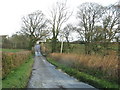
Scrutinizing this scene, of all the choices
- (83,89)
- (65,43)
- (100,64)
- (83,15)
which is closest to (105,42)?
(100,64)

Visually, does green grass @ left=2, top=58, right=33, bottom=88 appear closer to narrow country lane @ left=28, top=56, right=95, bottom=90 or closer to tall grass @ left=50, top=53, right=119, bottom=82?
narrow country lane @ left=28, top=56, right=95, bottom=90

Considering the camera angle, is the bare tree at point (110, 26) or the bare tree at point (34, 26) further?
the bare tree at point (34, 26)

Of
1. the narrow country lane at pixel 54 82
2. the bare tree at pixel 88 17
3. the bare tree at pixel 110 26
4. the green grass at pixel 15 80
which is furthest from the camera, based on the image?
the bare tree at pixel 88 17

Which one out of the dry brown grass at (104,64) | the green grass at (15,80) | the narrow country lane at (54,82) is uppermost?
the dry brown grass at (104,64)

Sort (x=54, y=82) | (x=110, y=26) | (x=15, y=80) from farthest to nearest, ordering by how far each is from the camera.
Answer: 1. (x=110, y=26)
2. (x=54, y=82)
3. (x=15, y=80)

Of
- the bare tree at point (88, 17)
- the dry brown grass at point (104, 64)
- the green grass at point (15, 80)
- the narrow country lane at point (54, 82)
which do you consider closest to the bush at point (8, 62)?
the green grass at point (15, 80)

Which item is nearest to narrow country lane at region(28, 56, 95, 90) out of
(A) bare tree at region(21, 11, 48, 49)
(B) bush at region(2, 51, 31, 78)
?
(B) bush at region(2, 51, 31, 78)

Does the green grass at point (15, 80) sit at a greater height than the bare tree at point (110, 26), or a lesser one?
lesser

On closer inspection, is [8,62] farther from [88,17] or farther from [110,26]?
[88,17]

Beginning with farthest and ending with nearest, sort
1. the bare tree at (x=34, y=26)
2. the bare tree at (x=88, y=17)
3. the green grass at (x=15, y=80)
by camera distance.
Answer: the bare tree at (x=34, y=26)
the bare tree at (x=88, y=17)
the green grass at (x=15, y=80)

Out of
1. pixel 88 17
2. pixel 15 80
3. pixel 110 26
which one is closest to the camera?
pixel 15 80

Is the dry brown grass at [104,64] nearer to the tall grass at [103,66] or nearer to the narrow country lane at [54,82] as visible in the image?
the tall grass at [103,66]

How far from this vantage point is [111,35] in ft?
64.1

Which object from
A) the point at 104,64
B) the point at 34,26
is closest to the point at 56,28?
the point at 34,26
